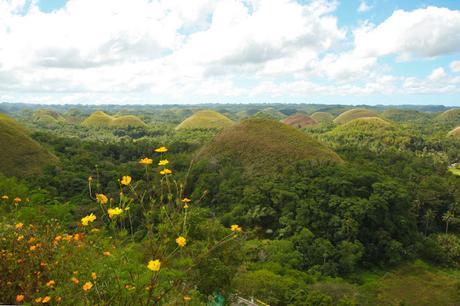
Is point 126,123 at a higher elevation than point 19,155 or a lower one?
lower

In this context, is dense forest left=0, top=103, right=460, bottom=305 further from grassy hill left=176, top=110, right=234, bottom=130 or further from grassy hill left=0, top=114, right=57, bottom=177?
grassy hill left=176, top=110, right=234, bottom=130

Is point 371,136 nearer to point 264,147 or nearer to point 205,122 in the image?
point 264,147

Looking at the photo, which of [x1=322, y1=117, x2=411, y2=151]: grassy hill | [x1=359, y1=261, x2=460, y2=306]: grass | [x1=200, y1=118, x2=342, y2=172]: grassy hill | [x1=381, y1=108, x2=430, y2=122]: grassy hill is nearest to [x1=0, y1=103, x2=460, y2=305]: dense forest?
[x1=359, y1=261, x2=460, y2=306]: grass

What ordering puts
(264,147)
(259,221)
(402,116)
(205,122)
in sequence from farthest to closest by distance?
(402,116) < (205,122) < (264,147) < (259,221)

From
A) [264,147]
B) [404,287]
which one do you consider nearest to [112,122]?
[264,147]

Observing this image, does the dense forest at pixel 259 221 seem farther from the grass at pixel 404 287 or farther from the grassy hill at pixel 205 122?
the grassy hill at pixel 205 122

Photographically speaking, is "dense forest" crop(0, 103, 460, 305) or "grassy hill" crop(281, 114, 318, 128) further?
"grassy hill" crop(281, 114, 318, 128)

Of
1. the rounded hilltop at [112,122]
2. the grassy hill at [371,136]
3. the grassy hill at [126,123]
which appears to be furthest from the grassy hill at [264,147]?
the rounded hilltop at [112,122]
